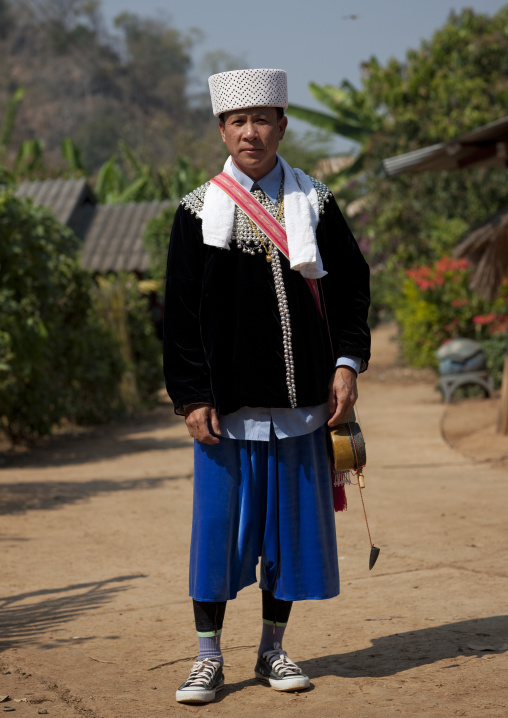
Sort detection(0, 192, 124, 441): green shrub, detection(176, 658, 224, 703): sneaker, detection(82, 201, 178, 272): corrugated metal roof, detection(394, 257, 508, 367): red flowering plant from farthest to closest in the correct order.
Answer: detection(82, 201, 178, 272): corrugated metal roof → detection(394, 257, 508, 367): red flowering plant → detection(0, 192, 124, 441): green shrub → detection(176, 658, 224, 703): sneaker

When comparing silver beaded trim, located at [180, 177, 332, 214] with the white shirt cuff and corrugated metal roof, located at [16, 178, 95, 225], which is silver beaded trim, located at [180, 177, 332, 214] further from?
corrugated metal roof, located at [16, 178, 95, 225]

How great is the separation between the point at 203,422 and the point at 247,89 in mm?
1126

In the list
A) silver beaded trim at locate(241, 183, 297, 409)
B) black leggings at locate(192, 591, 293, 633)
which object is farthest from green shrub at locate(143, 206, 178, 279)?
black leggings at locate(192, 591, 293, 633)

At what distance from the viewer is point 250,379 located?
10.5ft

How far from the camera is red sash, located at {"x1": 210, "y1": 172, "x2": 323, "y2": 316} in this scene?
3.25 meters

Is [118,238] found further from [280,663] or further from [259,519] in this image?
[280,663]

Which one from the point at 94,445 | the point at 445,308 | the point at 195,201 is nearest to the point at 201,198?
the point at 195,201

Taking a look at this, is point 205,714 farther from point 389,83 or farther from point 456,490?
point 389,83

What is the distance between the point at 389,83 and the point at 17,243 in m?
11.2

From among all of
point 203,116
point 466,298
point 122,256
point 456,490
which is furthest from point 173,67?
point 456,490

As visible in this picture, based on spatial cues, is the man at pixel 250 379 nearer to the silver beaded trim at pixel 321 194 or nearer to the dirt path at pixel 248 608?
the silver beaded trim at pixel 321 194

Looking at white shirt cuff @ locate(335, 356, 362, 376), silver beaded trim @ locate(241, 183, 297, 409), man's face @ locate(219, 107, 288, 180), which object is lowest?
white shirt cuff @ locate(335, 356, 362, 376)

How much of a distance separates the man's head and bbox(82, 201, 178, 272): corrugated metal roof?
1762cm

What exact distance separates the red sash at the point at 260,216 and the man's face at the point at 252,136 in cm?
9
